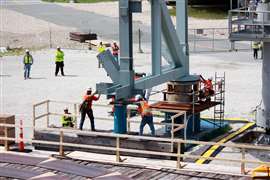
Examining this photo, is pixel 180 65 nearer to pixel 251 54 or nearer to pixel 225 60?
pixel 225 60

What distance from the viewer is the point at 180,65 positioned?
82.5 ft

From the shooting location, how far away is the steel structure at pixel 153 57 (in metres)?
21.1

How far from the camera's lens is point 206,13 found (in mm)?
71688

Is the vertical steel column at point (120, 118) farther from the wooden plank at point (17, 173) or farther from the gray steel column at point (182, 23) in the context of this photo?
the gray steel column at point (182, 23)

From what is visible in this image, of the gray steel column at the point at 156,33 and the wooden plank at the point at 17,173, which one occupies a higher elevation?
the gray steel column at the point at 156,33

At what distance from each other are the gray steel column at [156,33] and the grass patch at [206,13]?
1849 inches


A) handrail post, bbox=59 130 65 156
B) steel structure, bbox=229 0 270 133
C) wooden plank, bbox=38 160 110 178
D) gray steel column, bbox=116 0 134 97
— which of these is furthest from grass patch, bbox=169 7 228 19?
wooden plank, bbox=38 160 110 178

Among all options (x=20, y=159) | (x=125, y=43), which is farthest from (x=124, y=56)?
(x=20, y=159)

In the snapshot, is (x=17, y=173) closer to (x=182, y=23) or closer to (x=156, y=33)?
(x=156, y=33)

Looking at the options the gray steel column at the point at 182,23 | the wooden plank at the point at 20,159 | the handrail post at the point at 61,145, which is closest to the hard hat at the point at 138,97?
the gray steel column at the point at 182,23

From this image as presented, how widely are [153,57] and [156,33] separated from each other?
777 millimetres

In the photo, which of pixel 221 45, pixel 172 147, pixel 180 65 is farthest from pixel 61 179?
pixel 221 45

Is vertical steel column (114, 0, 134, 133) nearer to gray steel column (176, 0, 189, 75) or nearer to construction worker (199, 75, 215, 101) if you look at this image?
gray steel column (176, 0, 189, 75)

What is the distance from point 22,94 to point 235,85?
1053 centimetres
